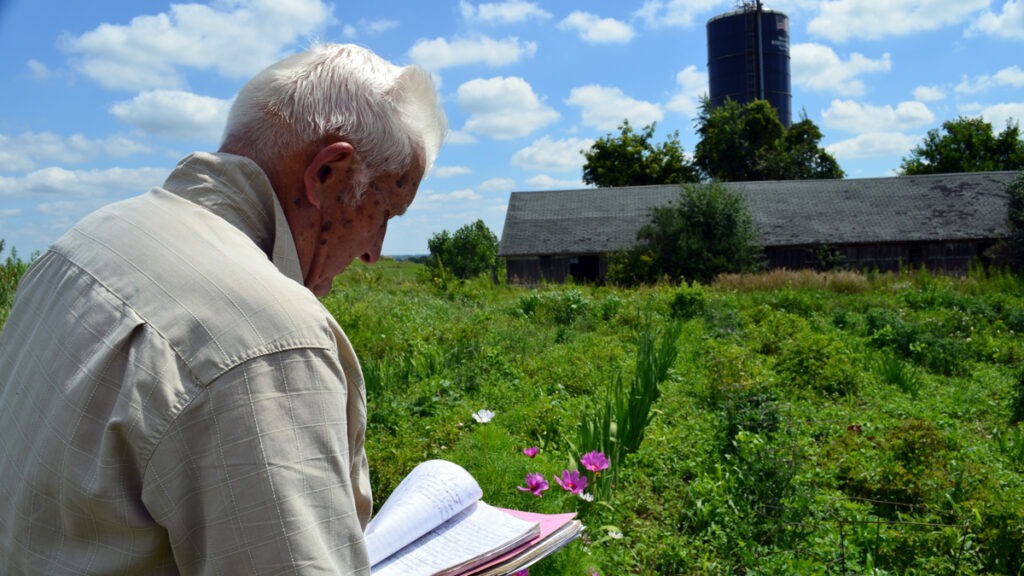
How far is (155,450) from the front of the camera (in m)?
0.83

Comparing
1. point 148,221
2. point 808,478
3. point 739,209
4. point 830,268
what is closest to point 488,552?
point 148,221

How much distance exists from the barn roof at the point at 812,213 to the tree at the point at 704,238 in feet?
12.7

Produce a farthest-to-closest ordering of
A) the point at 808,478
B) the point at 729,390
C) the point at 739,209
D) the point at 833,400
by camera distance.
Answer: the point at 739,209
the point at 833,400
the point at 729,390
the point at 808,478

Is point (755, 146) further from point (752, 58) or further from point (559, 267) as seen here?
point (559, 267)

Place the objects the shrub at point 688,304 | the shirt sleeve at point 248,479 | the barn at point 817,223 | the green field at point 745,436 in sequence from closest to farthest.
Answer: the shirt sleeve at point 248,479 < the green field at point 745,436 < the shrub at point 688,304 < the barn at point 817,223

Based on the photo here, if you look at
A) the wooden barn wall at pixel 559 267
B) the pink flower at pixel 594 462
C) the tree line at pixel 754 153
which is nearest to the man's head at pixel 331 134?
the pink flower at pixel 594 462

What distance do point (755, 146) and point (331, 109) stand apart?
156 feet

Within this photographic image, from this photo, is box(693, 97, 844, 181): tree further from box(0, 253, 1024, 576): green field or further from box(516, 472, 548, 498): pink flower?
box(516, 472, 548, 498): pink flower

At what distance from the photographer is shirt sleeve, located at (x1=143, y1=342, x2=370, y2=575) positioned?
0.82 meters

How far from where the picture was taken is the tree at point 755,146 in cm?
4497

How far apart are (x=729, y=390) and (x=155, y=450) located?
473 centimetres

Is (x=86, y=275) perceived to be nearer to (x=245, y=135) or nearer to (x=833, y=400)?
(x=245, y=135)

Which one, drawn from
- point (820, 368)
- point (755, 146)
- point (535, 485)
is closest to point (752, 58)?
point (755, 146)

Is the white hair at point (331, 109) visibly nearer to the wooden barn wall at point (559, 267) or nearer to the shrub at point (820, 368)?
the shrub at point (820, 368)
